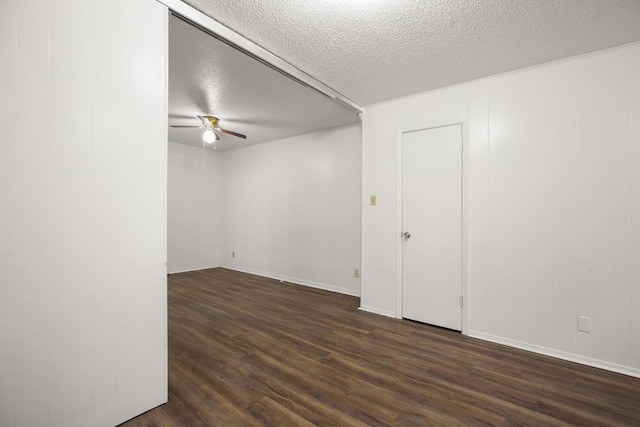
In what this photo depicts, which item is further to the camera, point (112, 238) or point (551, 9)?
point (551, 9)

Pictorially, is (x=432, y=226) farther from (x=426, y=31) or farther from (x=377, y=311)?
(x=426, y=31)

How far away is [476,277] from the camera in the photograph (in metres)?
2.90

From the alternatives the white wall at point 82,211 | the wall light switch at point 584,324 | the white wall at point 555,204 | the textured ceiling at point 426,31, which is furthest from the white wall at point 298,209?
the white wall at point 82,211

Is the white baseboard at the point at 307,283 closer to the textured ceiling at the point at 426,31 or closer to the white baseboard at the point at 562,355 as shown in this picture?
the white baseboard at the point at 562,355

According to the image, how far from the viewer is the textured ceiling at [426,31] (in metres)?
1.88

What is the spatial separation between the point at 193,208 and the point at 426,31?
5.38 metres

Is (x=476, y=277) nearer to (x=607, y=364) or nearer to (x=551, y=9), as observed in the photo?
(x=607, y=364)

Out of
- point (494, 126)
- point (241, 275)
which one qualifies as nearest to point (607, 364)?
point (494, 126)

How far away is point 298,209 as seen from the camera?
5.16m

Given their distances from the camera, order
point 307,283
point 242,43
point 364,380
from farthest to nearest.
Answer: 1. point 307,283
2. point 242,43
3. point 364,380

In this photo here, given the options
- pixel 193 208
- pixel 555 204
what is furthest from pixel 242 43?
pixel 193 208

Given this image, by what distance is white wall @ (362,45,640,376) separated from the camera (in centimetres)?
227

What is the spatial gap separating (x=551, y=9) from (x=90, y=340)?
3424 mm

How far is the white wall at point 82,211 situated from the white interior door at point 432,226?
2543 mm
